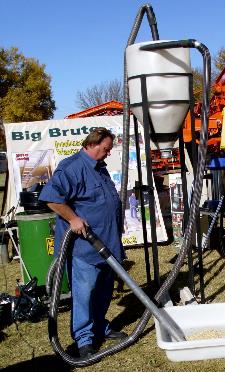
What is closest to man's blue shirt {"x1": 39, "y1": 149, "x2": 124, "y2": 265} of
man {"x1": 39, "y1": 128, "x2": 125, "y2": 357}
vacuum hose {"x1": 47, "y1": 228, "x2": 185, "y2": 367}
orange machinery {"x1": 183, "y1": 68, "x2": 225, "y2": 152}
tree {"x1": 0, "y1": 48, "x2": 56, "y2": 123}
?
man {"x1": 39, "y1": 128, "x2": 125, "y2": 357}

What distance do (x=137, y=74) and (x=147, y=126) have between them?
45 cm

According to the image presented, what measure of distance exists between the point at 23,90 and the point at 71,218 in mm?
33842

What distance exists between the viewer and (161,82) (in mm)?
4367

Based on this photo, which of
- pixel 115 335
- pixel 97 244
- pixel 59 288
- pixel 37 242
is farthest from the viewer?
pixel 37 242

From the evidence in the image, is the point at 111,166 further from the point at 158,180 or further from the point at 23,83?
Result: the point at 23,83

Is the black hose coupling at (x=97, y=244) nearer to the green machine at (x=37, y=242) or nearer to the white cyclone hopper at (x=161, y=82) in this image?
the white cyclone hopper at (x=161, y=82)

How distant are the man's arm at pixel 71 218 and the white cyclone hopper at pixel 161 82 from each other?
1.25 meters

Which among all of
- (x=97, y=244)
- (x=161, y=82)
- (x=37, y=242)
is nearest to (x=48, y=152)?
(x=37, y=242)

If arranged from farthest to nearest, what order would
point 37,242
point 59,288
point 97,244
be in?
point 37,242 → point 59,288 → point 97,244

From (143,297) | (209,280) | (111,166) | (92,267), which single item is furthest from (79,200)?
(111,166)

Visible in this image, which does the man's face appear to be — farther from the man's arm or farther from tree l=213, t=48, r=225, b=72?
tree l=213, t=48, r=225, b=72

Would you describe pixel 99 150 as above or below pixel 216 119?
below

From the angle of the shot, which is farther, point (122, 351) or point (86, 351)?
point (122, 351)

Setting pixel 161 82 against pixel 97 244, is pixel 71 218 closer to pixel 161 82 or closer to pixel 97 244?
pixel 97 244
